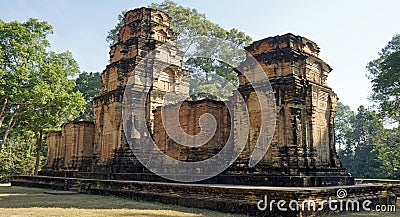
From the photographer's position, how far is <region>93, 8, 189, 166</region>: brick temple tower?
17.5m

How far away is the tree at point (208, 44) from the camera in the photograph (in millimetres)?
29906

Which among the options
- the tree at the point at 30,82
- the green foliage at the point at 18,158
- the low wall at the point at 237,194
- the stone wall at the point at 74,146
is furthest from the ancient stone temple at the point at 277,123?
the green foliage at the point at 18,158

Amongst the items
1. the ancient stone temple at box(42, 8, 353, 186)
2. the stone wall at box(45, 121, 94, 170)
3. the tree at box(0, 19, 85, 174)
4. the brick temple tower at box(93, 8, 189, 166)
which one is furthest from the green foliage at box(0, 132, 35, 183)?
the ancient stone temple at box(42, 8, 353, 186)

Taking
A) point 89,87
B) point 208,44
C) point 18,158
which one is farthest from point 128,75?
point 89,87

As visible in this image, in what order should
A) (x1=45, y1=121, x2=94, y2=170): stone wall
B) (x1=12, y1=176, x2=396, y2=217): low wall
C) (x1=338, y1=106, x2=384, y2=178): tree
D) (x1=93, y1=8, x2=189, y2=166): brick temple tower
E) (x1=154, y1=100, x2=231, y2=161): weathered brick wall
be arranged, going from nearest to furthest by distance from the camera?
(x1=12, y1=176, x2=396, y2=217): low wall, (x1=154, y1=100, x2=231, y2=161): weathered brick wall, (x1=93, y1=8, x2=189, y2=166): brick temple tower, (x1=45, y1=121, x2=94, y2=170): stone wall, (x1=338, y1=106, x2=384, y2=178): tree

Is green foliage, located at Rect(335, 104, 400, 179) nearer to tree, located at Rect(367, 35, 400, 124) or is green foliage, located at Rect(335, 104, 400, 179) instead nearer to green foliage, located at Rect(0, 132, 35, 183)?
tree, located at Rect(367, 35, 400, 124)

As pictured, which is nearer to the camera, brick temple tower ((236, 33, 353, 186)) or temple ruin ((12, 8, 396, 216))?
temple ruin ((12, 8, 396, 216))

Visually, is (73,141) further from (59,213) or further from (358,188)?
(358,188)

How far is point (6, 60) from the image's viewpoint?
2148 cm

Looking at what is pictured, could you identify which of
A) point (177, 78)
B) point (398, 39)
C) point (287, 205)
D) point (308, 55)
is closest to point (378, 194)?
point (287, 205)

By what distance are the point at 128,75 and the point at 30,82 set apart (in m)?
7.54

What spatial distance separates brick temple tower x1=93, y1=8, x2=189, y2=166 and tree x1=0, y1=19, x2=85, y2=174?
519 centimetres

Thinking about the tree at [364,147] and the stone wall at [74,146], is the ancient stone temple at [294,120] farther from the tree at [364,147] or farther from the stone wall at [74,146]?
the tree at [364,147]

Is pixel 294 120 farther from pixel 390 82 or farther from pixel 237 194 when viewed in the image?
pixel 390 82
